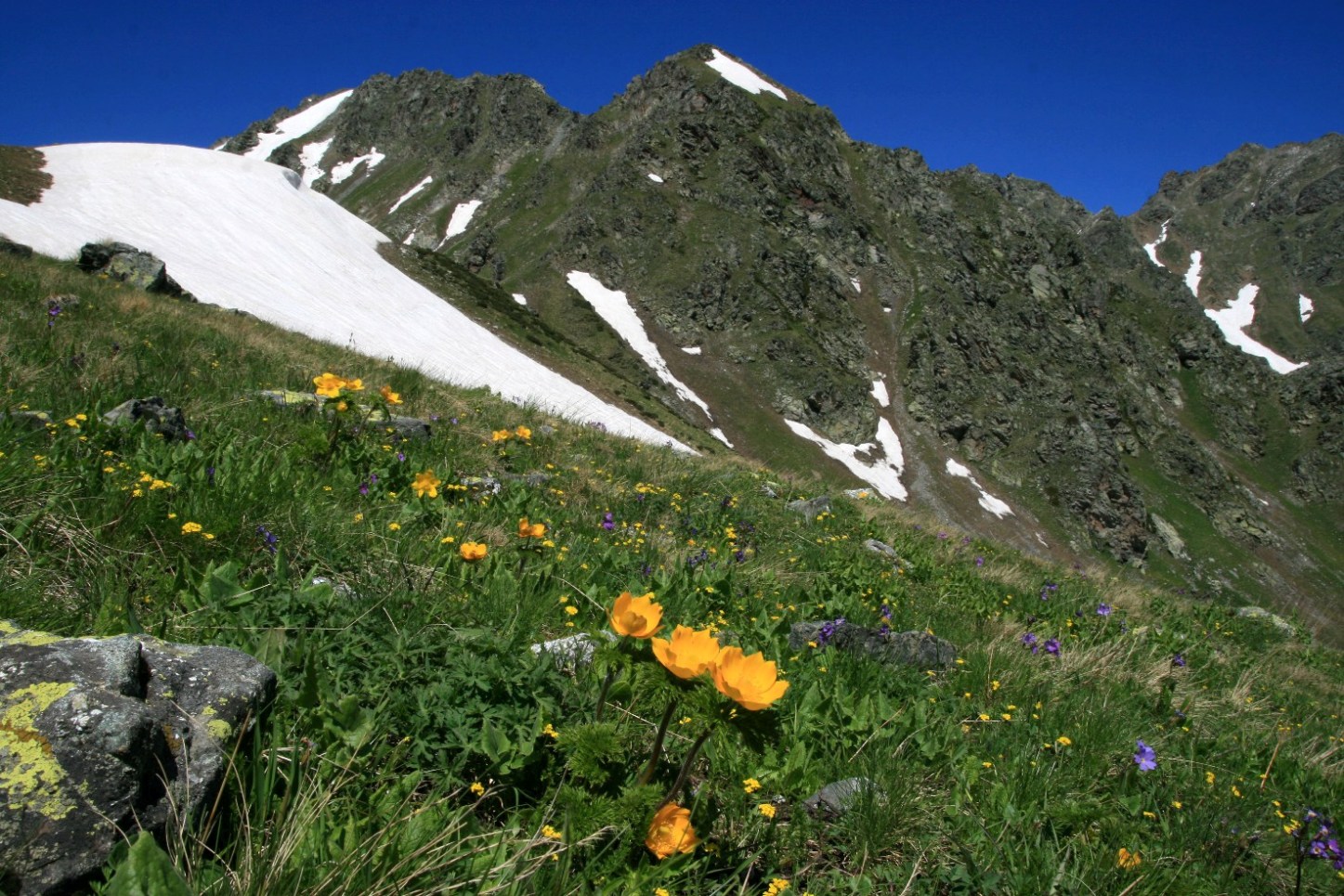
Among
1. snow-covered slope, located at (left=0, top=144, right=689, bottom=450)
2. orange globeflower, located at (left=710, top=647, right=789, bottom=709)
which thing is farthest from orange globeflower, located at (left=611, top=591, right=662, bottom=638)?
snow-covered slope, located at (left=0, top=144, right=689, bottom=450)

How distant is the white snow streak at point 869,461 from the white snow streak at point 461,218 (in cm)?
8495

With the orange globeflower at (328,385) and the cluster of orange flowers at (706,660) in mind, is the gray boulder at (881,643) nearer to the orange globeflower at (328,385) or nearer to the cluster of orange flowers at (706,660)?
the cluster of orange flowers at (706,660)

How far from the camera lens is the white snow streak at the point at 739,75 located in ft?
371

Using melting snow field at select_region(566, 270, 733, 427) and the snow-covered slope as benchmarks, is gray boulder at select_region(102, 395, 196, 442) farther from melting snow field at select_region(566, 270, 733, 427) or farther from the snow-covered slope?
melting snow field at select_region(566, 270, 733, 427)

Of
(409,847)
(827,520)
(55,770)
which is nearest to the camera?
(55,770)

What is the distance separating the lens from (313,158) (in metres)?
187

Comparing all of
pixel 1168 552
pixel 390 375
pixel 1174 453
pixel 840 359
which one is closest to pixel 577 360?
pixel 390 375

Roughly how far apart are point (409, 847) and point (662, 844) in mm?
629

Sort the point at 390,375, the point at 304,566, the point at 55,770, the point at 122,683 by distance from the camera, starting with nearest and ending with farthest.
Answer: the point at 55,770, the point at 122,683, the point at 304,566, the point at 390,375

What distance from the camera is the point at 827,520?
9.67 metres

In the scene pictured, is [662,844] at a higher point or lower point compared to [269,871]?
higher

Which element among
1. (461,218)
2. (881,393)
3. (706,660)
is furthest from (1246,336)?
(706,660)

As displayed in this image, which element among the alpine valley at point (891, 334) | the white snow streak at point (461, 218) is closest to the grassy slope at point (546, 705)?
the alpine valley at point (891, 334)

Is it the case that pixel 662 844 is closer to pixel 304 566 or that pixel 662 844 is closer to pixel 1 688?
pixel 1 688
